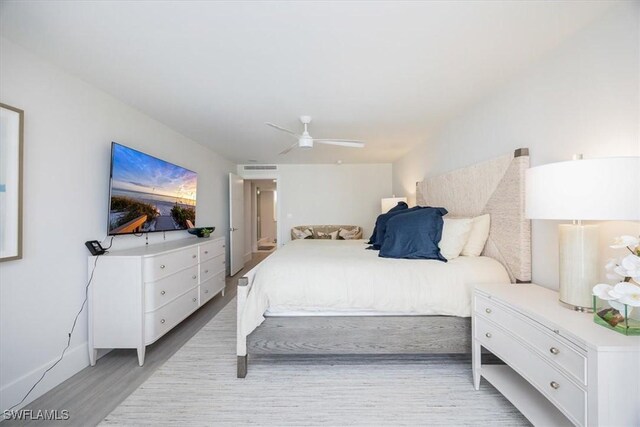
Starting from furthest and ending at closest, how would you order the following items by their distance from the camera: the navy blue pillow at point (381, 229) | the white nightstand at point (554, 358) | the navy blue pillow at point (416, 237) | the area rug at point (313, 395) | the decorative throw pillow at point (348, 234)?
the decorative throw pillow at point (348, 234) < the navy blue pillow at point (381, 229) < the navy blue pillow at point (416, 237) < the area rug at point (313, 395) < the white nightstand at point (554, 358)

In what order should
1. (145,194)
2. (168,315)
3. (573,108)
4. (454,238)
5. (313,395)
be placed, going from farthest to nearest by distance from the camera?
(145,194)
(168,315)
(454,238)
(313,395)
(573,108)

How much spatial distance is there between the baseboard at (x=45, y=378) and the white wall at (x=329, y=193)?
12.9ft

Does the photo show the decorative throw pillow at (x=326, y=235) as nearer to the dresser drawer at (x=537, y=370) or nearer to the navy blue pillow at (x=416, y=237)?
the navy blue pillow at (x=416, y=237)

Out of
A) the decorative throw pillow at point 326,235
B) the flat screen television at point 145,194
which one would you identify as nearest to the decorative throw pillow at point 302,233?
the decorative throw pillow at point 326,235

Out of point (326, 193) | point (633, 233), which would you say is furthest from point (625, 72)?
point (326, 193)

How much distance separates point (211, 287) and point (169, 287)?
1.00 meters

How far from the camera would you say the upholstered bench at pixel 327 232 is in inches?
216

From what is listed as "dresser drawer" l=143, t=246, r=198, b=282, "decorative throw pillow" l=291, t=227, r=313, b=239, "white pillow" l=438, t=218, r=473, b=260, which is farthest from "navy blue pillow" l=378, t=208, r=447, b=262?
"decorative throw pillow" l=291, t=227, r=313, b=239

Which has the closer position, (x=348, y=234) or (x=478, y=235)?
(x=478, y=235)

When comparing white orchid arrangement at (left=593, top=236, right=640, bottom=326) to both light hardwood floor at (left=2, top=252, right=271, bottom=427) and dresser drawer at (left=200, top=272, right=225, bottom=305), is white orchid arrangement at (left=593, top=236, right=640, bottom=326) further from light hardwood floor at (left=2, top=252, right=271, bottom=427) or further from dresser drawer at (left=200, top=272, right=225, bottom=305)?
dresser drawer at (left=200, top=272, right=225, bottom=305)

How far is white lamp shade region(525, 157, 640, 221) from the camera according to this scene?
1.04 metres

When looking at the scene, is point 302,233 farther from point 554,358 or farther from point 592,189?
point 592,189

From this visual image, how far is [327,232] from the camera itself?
5.62 meters

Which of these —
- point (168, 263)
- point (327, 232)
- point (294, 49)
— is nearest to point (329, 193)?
point (327, 232)
